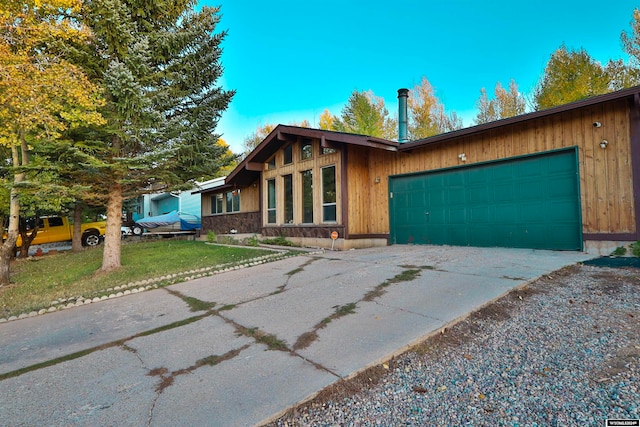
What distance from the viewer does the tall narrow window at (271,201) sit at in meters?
12.7

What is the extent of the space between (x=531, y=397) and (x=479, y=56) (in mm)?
23736

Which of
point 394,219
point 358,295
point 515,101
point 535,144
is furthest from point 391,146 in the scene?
point 515,101

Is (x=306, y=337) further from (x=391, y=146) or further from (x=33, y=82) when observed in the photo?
(x=391, y=146)

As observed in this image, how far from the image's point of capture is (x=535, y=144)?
7.43 meters

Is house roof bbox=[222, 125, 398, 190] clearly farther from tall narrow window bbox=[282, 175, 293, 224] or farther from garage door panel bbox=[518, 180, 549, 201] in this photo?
garage door panel bbox=[518, 180, 549, 201]

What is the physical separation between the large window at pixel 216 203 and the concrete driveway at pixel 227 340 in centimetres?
1084

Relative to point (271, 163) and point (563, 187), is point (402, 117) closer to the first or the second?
point (271, 163)

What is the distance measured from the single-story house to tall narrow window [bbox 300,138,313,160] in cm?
4

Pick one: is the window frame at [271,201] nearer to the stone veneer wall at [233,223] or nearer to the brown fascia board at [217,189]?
the stone veneer wall at [233,223]

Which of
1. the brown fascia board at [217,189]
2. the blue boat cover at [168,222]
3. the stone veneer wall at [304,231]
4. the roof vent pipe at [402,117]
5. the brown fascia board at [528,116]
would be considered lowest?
the stone veneer wall at [304,231]

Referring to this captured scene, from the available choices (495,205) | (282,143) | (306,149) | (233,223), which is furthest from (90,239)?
(495,205)

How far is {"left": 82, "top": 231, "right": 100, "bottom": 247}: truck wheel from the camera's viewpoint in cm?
1606

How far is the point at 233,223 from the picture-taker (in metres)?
15.3

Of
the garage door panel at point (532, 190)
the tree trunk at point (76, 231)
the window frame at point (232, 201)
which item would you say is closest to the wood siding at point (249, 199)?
the window frame at point (232, 201)
